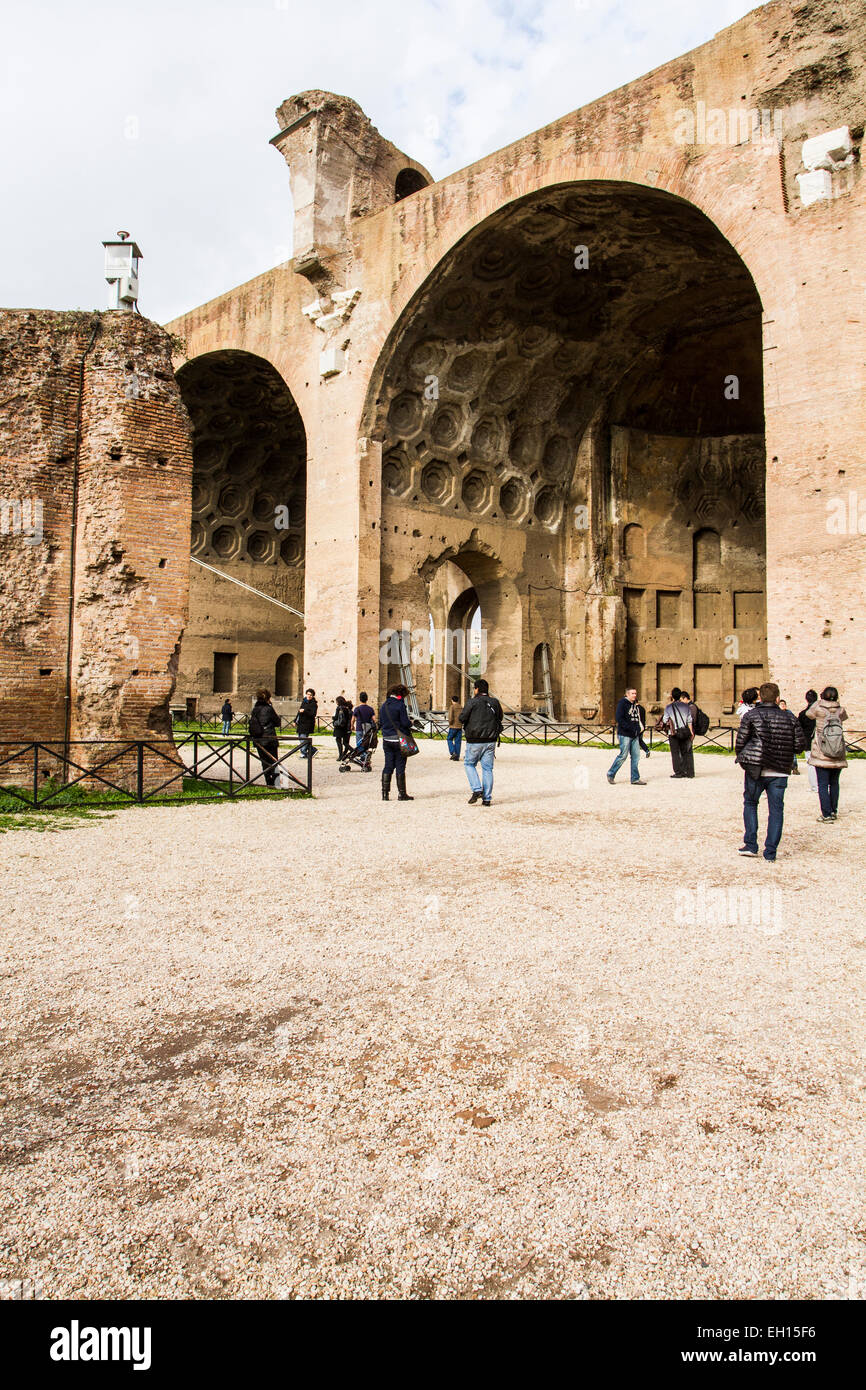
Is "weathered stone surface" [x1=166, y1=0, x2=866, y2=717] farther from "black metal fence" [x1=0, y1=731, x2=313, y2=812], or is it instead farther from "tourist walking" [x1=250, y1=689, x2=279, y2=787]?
"black metal fence" [x1=0, y1=731, x2=313, y2=812]

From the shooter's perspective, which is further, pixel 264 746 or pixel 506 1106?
pixel 264 746

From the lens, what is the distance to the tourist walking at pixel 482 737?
30.6 ft

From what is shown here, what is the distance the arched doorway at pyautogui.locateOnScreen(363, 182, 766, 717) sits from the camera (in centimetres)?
2209

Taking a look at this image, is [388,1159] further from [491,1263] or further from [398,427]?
[398,427]

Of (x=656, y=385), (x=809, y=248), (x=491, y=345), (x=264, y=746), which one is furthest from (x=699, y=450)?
(x=264, y=746)

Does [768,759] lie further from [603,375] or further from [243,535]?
[243,535]

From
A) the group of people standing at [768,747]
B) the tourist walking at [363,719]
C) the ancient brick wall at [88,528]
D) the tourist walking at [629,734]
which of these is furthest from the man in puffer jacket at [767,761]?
the tourist walking at [363,719]

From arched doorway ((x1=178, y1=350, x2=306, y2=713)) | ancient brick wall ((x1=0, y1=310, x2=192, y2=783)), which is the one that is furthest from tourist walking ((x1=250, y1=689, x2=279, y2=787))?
arched doorway ((x1=178, y1=350, x2=306, y2=713))

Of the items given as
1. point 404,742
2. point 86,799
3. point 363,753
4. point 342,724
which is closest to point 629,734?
point 404,742

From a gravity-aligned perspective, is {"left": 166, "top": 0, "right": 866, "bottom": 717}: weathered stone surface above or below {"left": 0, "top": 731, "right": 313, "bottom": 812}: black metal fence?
above

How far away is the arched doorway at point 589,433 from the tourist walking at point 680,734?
1224 cm

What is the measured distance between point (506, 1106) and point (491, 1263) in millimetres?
697

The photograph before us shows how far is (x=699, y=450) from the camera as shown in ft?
101

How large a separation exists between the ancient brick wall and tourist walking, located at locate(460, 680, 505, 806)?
3.66 metres
